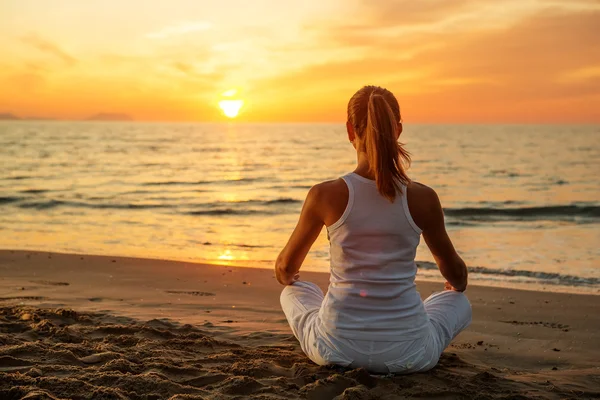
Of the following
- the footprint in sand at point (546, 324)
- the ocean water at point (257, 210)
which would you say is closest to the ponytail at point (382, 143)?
the footprint in sand at point (546, 324)

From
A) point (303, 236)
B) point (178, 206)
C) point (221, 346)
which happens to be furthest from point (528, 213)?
point (303, 236)

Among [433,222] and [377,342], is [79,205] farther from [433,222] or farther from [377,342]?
[433,222]

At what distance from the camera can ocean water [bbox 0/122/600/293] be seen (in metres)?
10.5

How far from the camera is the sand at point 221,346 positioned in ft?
11.0

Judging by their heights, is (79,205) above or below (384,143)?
below

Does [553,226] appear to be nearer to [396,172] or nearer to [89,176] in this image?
[396,172]

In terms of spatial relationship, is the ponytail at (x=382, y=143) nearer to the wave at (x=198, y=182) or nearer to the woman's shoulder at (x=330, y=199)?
the woman's shoulder at (x=330, y=199)

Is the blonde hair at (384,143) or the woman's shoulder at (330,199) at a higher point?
the blonde hair at (384,143)

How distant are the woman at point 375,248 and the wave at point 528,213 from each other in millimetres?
14148

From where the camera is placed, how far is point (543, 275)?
355 inches

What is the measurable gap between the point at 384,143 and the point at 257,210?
52.7ft

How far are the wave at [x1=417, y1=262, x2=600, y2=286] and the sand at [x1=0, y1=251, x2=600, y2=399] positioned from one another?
1.55 metres

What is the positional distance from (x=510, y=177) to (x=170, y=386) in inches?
1111

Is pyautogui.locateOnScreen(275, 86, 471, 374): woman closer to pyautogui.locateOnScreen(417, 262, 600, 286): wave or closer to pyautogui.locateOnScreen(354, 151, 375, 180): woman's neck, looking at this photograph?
pyautogui.locateOnScreen(354, 151, 375, 180): woman's neck
